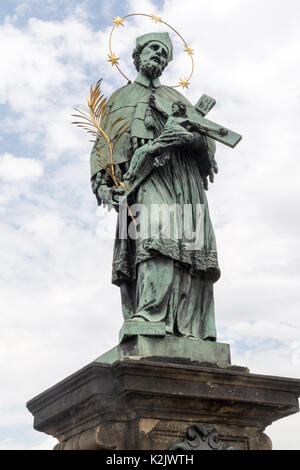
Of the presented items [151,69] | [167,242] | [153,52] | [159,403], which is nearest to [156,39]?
[153,52]

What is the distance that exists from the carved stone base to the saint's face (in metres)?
4.02

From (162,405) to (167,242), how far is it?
1.82 metres

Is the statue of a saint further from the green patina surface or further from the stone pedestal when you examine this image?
the stone pedestal

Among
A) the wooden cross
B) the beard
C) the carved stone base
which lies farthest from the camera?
the beard

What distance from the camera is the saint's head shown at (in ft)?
30.5

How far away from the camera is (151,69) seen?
9289 millimetres

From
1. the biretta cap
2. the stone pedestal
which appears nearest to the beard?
the biretta cap

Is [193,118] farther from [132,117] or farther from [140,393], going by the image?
[140,393]

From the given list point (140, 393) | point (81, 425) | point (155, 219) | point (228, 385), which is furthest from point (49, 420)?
point (155, 219)

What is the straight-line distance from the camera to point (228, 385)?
7160 mm

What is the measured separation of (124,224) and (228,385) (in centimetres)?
226

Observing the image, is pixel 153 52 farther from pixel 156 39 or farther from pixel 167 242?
pixel 167 242

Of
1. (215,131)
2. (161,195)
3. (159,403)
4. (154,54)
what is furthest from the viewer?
(154,54)

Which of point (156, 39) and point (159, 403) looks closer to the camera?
point (159, 403)
